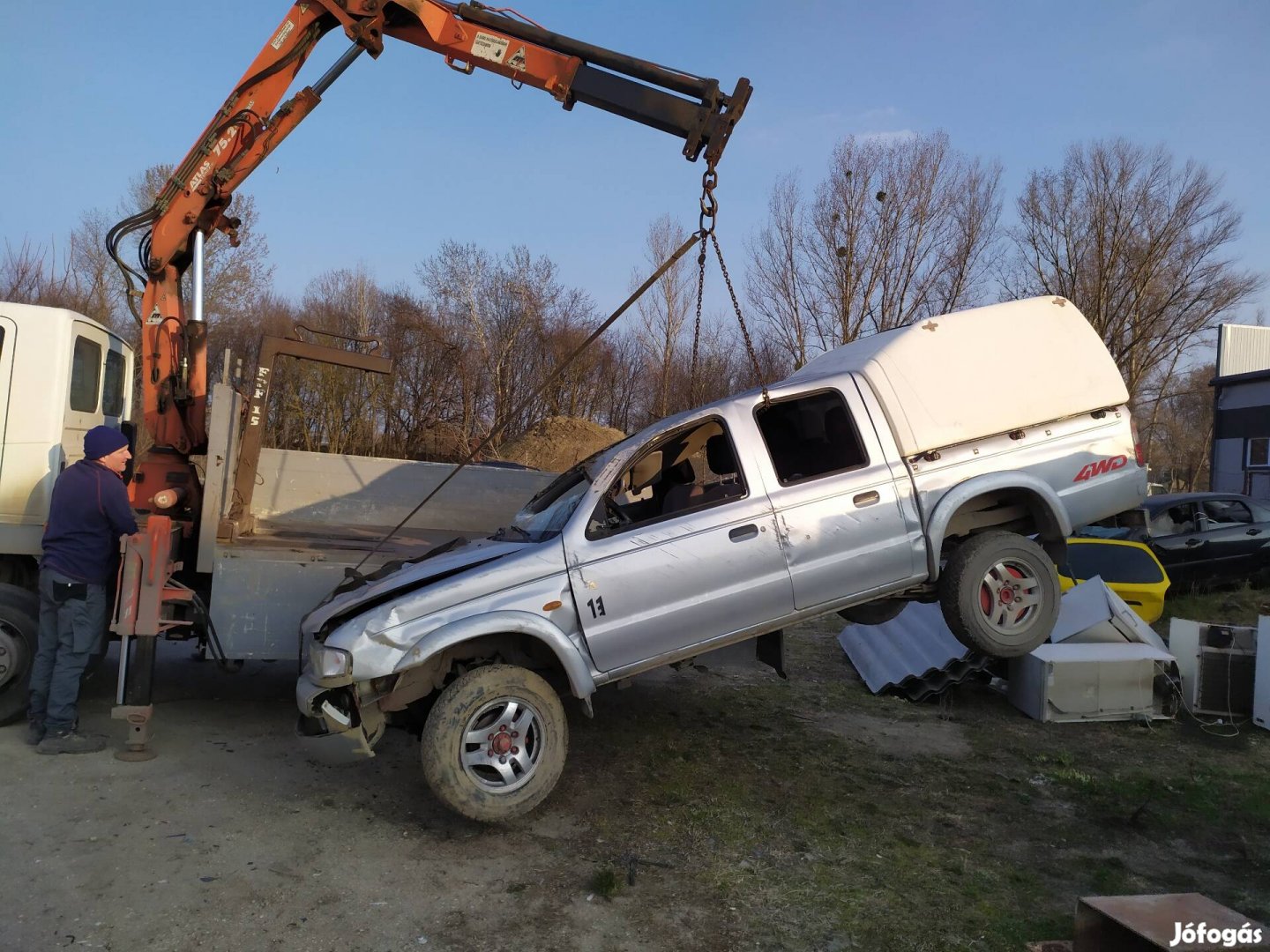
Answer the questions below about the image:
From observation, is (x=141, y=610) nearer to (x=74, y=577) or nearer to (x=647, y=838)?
(x=74, y=577)

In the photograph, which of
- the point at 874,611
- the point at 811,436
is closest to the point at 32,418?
the point at 811,436

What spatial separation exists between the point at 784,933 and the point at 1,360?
6138 millimetres

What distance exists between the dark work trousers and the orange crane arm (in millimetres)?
1291

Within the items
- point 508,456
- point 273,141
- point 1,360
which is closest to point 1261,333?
point 508,456

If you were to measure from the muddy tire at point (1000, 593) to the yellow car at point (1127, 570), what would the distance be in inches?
214

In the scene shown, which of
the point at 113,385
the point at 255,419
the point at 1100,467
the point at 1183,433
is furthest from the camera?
the point at 1183,433

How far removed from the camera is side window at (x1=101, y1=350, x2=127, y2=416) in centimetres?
683

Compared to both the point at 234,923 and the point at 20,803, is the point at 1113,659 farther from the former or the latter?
the point at 20,803

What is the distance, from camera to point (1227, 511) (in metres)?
12.5

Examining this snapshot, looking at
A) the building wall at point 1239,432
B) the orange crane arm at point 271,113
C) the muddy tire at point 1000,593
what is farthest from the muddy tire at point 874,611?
the building wall at point 1239,432

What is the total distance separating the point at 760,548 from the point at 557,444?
62.7 ft

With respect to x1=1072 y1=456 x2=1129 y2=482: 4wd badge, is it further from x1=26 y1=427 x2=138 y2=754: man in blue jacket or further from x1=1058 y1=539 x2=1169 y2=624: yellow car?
x1=26 y1=427 x2=138 y2=754: man in blue jacket

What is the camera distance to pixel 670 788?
545 centimetres

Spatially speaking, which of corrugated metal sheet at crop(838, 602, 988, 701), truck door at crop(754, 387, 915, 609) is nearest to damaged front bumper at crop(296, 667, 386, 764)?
truck door at crop(754, 387, 915, 609)
